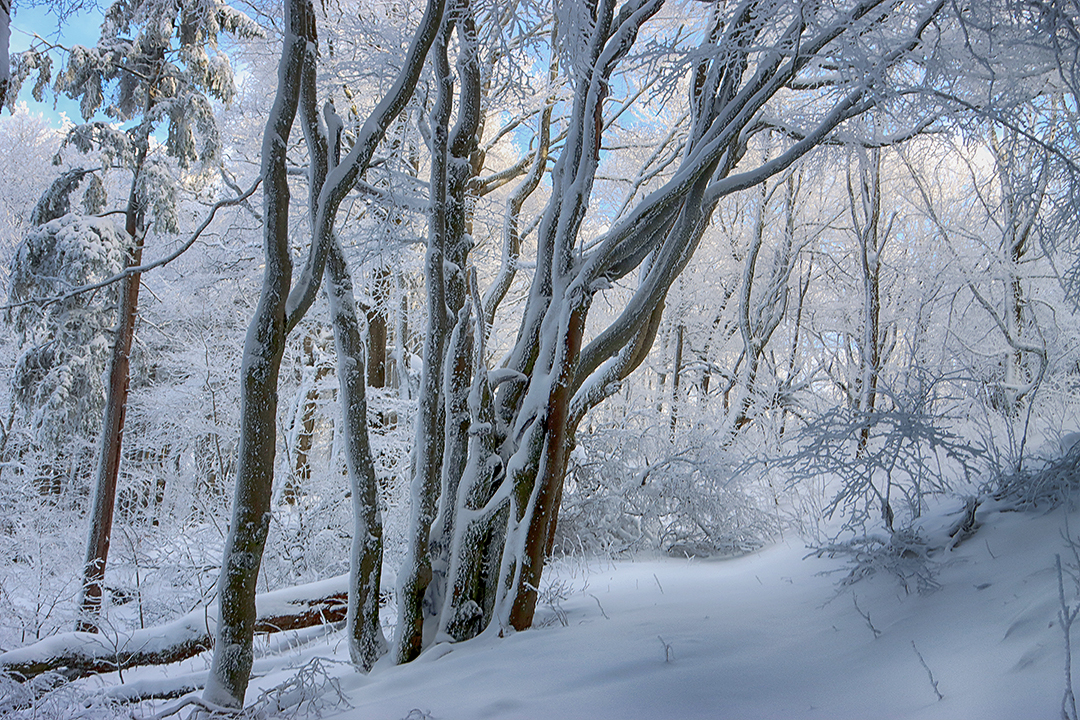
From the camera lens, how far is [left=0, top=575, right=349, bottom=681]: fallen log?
3391 millimetres

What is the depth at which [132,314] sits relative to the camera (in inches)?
360

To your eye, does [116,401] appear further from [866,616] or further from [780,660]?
[866,616]

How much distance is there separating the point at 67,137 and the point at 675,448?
30.7 ft

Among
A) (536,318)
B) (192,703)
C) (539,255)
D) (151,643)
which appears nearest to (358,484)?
(192,703)

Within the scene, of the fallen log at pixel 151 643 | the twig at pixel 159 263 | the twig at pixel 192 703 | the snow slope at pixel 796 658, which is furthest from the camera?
the fallen log at pixel 151 643

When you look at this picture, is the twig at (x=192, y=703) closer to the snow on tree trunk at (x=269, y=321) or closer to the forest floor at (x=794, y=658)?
the snow on tree trunk at (x=269, y=321)

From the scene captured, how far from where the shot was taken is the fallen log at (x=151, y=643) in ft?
11.1

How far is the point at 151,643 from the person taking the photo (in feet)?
12.1

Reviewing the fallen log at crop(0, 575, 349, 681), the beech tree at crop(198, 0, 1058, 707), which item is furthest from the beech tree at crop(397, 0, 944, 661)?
the fallen log at crop(0, 575, 349, 681)

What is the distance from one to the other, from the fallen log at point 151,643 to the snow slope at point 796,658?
514 mm

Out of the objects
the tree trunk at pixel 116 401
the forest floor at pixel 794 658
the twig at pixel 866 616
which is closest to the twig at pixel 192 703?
the forest floor at pixel 794 658

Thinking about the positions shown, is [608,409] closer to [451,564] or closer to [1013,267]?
[1013,267]

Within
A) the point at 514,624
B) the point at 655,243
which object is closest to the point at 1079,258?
the point at 655,243

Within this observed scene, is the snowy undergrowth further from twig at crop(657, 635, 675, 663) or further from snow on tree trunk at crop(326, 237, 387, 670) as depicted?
snow on tree trunk at crop(326, 237, 387, 670)
